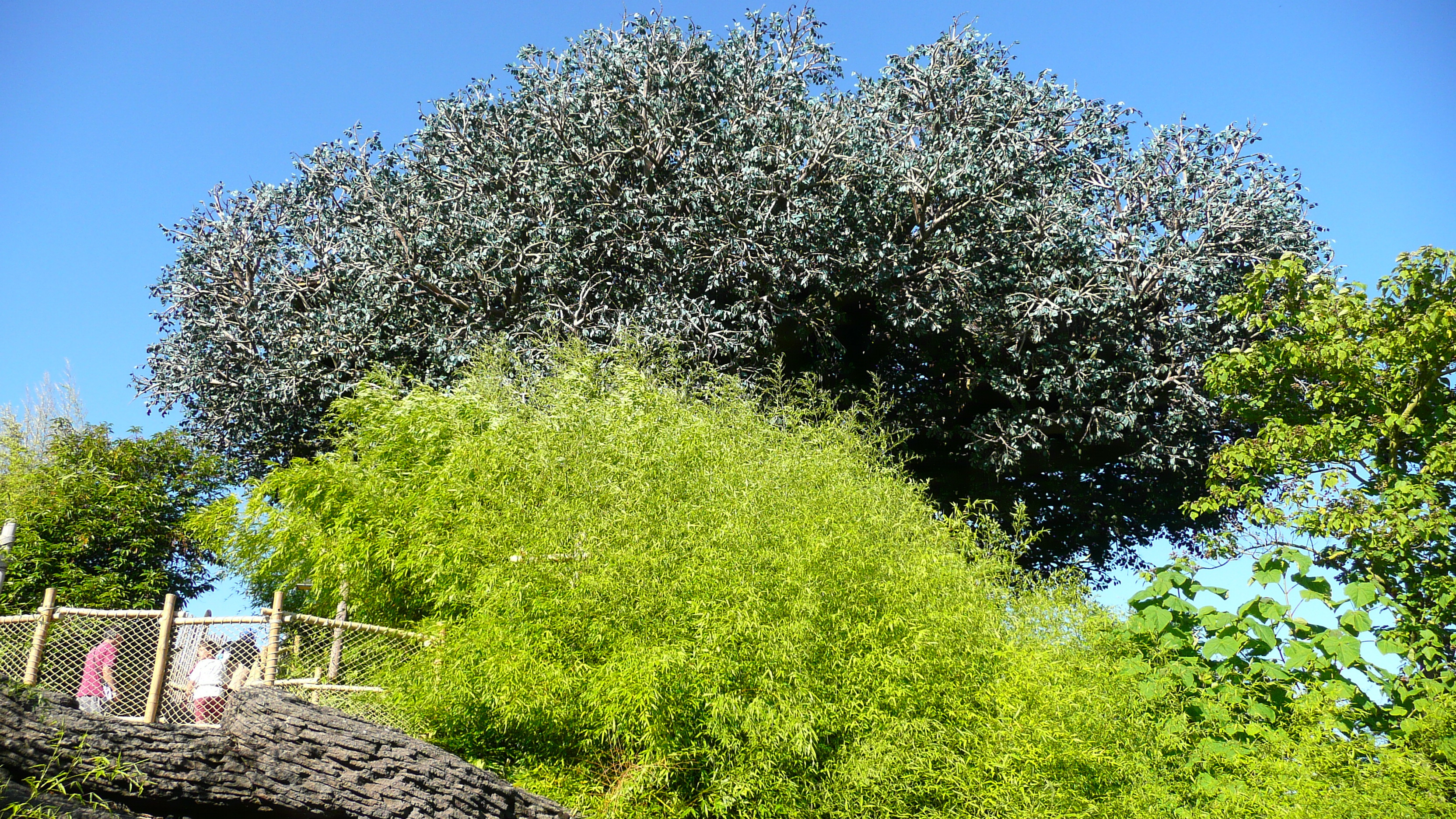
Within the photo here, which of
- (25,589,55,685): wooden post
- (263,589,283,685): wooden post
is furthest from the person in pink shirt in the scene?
(263,589,283,685): wooden post

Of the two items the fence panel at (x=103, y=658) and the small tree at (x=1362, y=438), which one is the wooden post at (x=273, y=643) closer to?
the fence panel at (x=103, y=658)

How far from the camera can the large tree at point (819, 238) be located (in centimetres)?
945

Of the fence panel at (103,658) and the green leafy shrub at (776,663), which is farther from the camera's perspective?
the fence panel at (103,658)

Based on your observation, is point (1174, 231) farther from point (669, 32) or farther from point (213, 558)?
point (213, 558)

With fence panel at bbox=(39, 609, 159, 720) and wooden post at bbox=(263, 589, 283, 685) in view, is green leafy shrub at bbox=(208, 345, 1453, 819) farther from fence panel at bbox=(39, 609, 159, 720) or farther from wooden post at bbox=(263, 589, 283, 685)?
fence panel at bbox=(39, 609, 159, 720)

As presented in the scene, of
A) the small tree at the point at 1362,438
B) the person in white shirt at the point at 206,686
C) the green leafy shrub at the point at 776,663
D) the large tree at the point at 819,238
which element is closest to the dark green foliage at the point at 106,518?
the large tree at the point at 819,238

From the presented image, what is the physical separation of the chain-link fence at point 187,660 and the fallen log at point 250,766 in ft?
3.53

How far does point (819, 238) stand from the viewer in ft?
31.0

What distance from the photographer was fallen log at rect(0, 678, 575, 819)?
411 centimetres

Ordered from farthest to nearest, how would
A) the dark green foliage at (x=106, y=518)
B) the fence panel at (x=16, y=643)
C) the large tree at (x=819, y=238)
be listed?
the dark green foliage at (x=106, y=518) < the large tree at (x=819, y=238) < the fence panel at (x=16, y=643)

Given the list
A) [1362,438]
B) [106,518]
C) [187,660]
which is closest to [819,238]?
[1362,438]

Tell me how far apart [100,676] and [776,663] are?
14.2 ft

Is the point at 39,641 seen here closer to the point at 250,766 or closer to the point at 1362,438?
the point at 250,766

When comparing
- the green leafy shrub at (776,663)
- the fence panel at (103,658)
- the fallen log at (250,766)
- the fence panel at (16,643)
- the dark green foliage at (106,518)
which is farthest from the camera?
the dark green foliage at (106,518)
